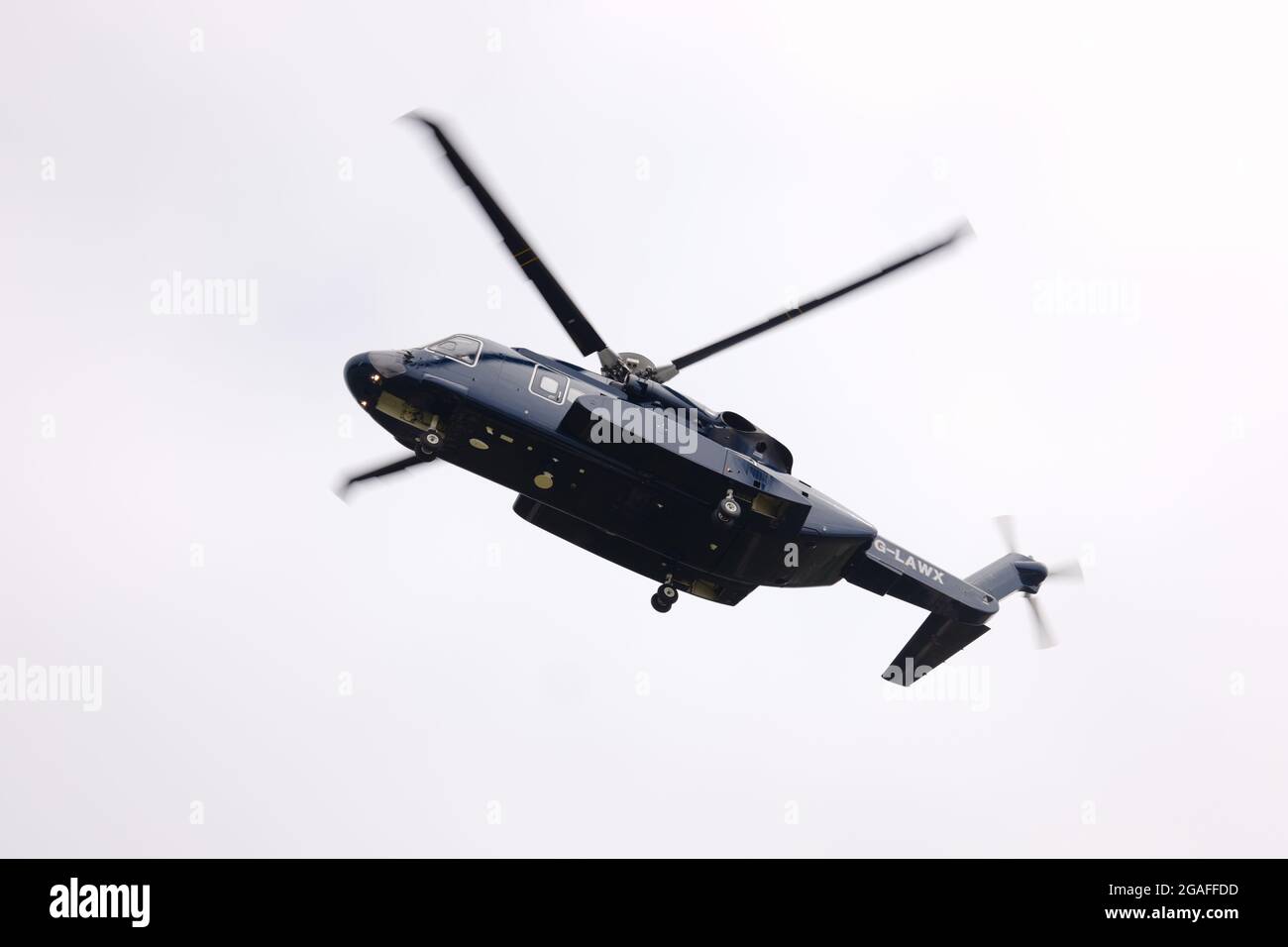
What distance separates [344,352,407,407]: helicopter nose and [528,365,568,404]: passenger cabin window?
9.11ft

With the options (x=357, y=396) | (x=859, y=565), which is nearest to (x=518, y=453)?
(x=357, y=396)

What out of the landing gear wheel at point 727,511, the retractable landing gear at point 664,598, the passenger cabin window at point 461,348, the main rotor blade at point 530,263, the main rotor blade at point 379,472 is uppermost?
the main rotor blade at point 530,263

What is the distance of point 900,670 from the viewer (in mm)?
33531

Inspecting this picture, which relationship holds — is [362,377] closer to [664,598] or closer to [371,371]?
[371,371]

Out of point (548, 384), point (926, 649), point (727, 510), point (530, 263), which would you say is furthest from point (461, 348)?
point (926, 649)

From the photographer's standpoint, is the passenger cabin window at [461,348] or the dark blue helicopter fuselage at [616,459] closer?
the dark blue helicopter fuselage at [616,459]

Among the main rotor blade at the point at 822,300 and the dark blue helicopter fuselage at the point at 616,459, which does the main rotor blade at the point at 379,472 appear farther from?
the main rotor blade at the point at 822,300

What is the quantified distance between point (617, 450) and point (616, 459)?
0.74ft

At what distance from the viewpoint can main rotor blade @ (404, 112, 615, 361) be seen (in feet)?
79.9

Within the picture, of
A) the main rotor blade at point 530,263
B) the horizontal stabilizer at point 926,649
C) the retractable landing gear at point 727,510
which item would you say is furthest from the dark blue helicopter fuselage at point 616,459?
the horizontal stabilizer at point 926,649

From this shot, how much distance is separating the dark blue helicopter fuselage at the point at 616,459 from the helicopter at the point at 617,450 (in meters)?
0.03

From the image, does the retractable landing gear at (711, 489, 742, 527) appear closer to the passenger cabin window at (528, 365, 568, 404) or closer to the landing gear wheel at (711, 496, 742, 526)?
the landing gear wheel at (711, 496, 742, 526)

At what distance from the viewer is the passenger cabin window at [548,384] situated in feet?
86.5

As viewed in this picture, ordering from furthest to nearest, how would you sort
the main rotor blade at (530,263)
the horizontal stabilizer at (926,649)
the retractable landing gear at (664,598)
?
the horizontal stabilizer at (926,649), the retractable landing gear at (664,598), the main rotor blade at (530,263)
